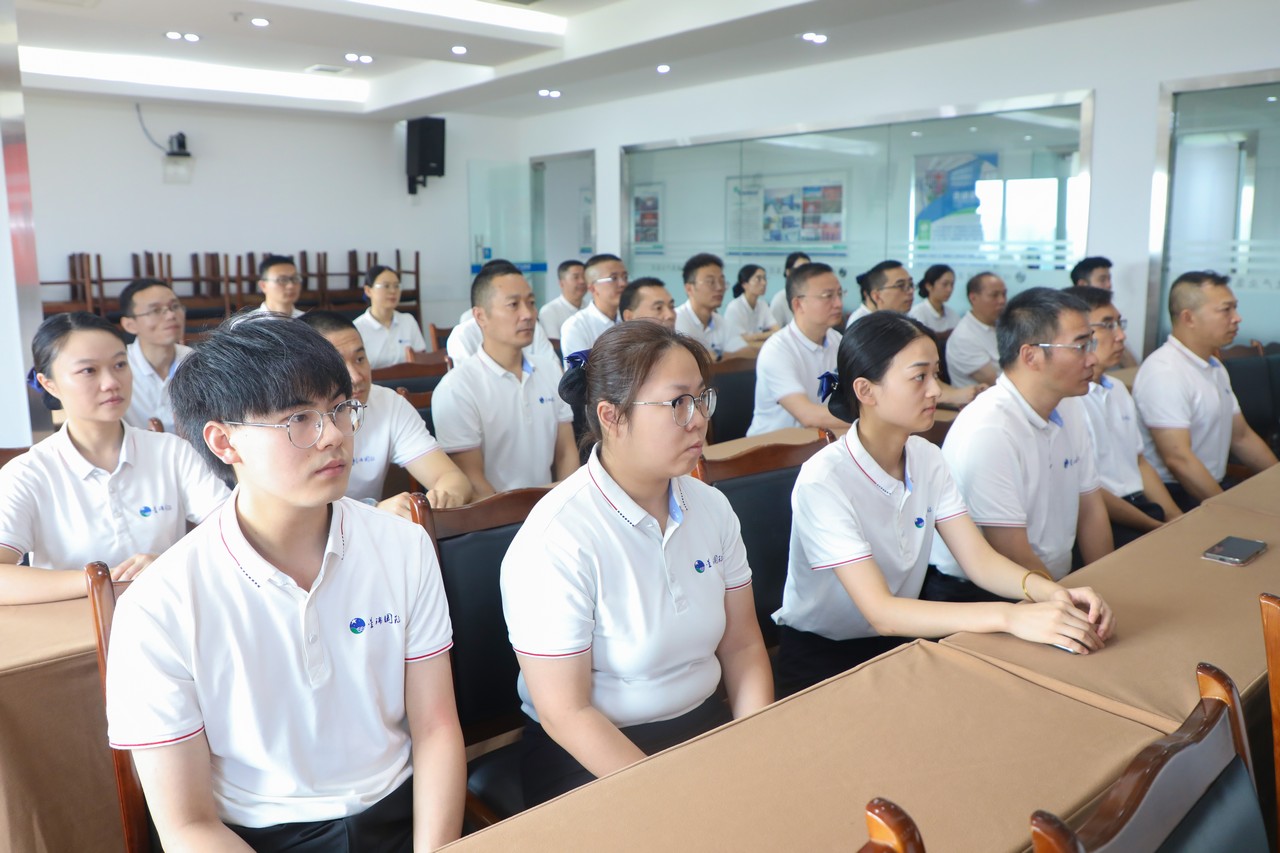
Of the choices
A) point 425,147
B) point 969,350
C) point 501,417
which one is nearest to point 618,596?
point 501,417

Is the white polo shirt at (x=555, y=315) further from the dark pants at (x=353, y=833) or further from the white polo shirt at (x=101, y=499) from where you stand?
the dark pants at (x=353, y=833)

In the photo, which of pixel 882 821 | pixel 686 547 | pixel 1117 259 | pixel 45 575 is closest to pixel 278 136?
pixel 1117 259

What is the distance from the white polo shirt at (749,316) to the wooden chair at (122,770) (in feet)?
20.3

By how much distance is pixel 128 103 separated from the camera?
328 inches

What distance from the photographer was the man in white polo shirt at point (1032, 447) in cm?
238

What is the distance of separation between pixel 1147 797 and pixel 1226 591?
116 centimetres

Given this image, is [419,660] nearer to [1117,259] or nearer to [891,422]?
[891,422]

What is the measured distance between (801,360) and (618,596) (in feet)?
9.34

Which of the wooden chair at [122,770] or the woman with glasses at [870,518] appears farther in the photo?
the woman with glasses at [870,518]

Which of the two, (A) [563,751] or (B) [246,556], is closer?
(B) [246,556]

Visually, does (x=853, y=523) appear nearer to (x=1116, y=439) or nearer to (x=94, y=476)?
(x=94, y=476)

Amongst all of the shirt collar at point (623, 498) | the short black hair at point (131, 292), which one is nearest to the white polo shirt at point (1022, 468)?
the shirt collar at point (623, 498)

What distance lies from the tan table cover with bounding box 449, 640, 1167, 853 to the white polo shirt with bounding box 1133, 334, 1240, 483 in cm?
233

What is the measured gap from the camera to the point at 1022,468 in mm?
2467
